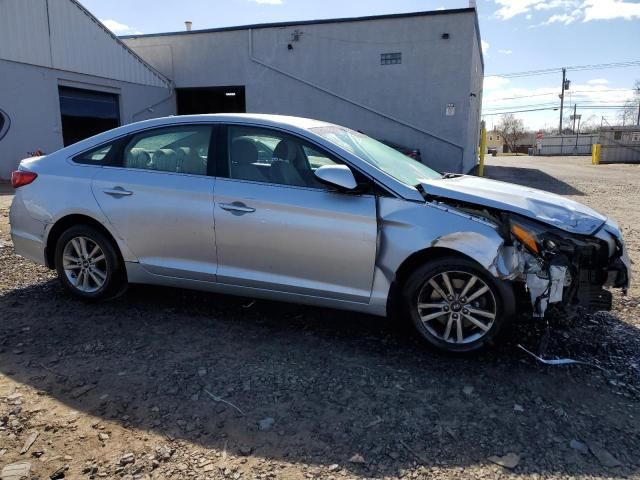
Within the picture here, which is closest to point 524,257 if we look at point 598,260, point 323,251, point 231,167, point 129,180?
point 598,260

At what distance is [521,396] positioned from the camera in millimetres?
2979

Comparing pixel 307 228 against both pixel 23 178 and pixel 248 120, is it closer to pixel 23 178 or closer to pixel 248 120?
pixel 248 120

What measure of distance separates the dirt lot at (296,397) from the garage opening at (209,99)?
19.0m

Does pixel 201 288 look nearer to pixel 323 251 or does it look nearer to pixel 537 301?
pixel 323 251

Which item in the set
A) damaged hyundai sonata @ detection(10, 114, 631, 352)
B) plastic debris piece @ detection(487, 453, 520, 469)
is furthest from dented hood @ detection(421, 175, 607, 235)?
plastic debris piece @ detection(487, 453, 520, 469)

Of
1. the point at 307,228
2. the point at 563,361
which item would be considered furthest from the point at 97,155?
the point at 563,361

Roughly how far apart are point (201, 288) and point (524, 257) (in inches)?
96.2

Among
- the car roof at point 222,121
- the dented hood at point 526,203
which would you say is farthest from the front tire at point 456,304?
the car roof at point 222,121

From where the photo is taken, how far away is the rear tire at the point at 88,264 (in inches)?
165

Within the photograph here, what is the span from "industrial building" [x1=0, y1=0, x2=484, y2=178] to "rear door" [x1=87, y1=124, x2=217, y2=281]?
44.3 ft

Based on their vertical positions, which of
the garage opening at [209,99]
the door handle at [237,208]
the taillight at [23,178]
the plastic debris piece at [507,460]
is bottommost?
the plastic debris piece at [507,460]

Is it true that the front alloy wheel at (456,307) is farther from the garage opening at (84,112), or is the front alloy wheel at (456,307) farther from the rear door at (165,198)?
the garage opening at (84,112)

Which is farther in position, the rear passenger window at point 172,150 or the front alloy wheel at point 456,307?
the rear passenger window at point 172,150

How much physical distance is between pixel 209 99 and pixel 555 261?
24118 millimetres
